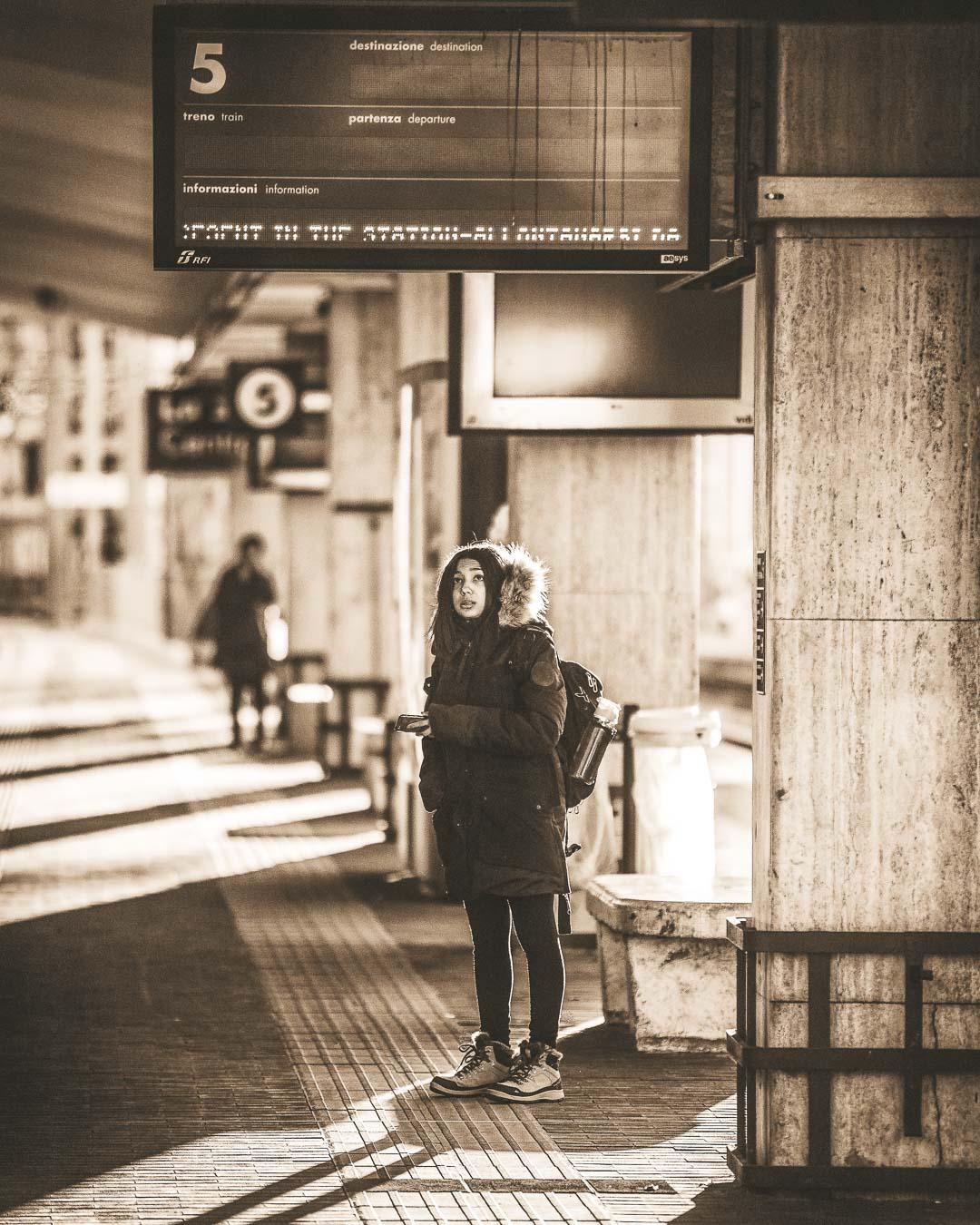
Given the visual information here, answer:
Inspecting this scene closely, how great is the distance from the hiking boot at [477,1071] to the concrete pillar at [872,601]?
4.44ft

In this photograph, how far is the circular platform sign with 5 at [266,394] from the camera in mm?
17625

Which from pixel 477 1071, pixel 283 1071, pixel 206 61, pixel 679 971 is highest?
pixel 206 61

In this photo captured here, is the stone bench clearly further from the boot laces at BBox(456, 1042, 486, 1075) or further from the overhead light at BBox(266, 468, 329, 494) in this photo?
the overhead light at BBox(266, 468, 329, 494)

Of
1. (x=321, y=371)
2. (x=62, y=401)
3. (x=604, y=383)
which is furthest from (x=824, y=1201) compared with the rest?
(x=62, y=401)

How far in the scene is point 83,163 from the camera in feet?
42.5

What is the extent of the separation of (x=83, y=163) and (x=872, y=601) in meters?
8.74

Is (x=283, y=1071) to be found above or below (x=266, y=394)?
below

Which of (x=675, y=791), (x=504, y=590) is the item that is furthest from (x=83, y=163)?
(x=504, y=590)

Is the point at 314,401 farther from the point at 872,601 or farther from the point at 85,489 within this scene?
the point at 85,489

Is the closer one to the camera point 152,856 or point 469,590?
point 469,590

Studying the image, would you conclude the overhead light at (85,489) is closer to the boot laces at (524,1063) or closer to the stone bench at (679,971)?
the stone bench at (679,971)

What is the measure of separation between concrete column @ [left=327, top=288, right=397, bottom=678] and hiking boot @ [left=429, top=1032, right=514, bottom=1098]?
33.2 ft

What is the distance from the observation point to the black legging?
6711 mm

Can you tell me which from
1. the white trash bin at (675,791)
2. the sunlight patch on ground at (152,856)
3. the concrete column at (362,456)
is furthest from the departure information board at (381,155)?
the concrete column at (362,456)
